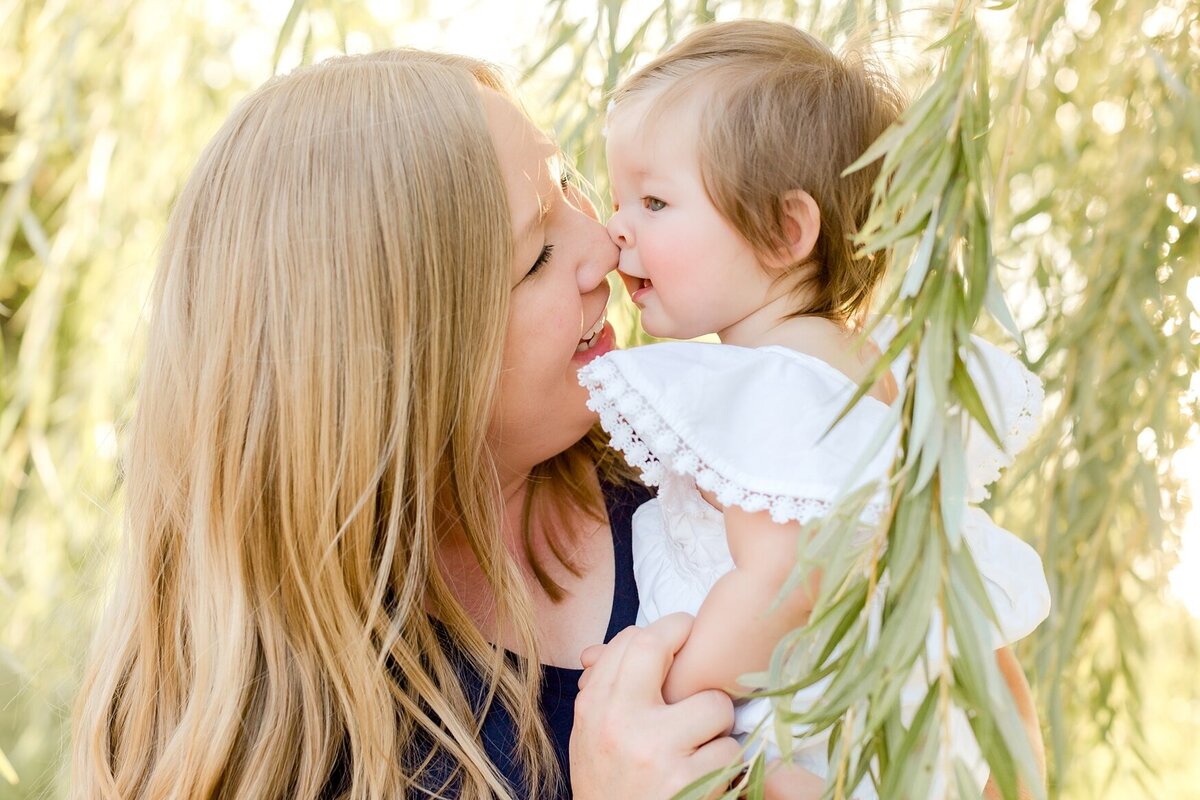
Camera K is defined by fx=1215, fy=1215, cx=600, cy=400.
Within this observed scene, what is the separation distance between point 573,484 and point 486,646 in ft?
0.77

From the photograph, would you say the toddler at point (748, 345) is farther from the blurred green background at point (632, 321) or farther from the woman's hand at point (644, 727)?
the blurred green background at point (632, 321)

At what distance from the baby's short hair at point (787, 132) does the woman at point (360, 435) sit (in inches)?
6.1

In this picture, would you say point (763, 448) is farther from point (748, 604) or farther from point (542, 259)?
point (542, 259)

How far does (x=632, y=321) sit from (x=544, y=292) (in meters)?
0.42

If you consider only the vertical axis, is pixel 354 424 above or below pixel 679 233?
below

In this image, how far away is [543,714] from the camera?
1.09m

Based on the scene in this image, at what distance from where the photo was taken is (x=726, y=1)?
1451 mm

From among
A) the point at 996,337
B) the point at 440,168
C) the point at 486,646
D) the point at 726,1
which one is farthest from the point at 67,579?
the point at 996,337

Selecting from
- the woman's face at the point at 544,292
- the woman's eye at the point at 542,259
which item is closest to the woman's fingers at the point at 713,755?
the woman's face at the point at 544,292

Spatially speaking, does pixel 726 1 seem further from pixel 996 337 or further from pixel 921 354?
pixel 921 354

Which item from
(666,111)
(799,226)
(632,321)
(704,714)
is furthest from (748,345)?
(632,321)

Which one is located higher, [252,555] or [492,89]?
[492,89]

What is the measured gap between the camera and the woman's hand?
913 mm

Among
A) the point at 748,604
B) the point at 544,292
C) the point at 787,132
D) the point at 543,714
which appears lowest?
the point at 543,714
